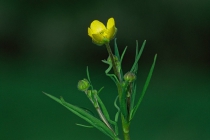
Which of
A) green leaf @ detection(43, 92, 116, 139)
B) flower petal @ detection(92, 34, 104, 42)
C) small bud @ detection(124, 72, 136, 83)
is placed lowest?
green leaf @ detection(43, 92, 116, 139)

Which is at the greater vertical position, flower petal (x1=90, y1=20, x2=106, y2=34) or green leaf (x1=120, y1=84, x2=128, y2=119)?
flower petal (x1=90, y1=20, x2=106, y2=34)

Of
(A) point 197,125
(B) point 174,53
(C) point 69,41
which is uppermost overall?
(C) point 69,41

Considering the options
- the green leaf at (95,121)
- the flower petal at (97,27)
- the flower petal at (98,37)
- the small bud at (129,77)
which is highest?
the flower petal at (97,27)

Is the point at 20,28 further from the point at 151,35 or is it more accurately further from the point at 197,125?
the point at 197,125

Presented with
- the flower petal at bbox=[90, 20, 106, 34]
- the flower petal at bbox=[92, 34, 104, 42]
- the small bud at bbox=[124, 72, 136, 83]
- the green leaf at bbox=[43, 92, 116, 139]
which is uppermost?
the flower petal at bbox=[90, 20, 106, 34]

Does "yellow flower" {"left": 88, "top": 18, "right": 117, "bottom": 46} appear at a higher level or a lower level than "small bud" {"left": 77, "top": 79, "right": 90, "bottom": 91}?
higher

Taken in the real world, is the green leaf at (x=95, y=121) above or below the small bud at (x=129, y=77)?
below

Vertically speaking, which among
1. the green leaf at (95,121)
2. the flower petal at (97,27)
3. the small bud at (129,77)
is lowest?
the green leaf at (95,121)

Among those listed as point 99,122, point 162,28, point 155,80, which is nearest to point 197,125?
point 155,80
